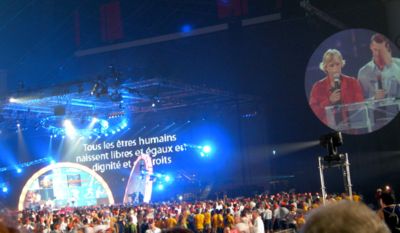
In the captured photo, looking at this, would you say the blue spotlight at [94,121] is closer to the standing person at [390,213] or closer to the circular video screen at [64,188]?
the circular video screen at [64,188]

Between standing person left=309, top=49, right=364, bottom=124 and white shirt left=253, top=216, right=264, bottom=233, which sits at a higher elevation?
standing person left=309, top=49, right=364, bottom=124

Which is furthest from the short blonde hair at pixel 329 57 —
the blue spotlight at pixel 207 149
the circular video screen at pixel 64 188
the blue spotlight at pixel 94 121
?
the circular video screen at pixel 64 188

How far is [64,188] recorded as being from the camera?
2467 centimetres

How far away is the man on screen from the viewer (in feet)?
57.2

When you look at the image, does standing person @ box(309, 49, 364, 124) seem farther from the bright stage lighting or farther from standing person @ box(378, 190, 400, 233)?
standing person @ box(378, 190, 400, 233)

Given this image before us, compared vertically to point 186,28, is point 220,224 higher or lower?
lower

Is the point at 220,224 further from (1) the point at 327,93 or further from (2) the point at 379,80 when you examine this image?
(2) the point at 379,80

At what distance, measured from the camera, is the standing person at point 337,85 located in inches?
716

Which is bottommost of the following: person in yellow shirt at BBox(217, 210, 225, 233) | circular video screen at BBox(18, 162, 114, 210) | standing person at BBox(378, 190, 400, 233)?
person in yellow shirt at BBox(217, 210, 225, 233)


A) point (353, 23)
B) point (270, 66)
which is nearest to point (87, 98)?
point (270, 66)

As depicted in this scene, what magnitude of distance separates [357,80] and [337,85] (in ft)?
2.29

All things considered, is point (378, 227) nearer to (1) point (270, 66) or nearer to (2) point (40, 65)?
(1) point (270, 66)

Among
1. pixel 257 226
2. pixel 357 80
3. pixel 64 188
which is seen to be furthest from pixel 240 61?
pixel 257 226

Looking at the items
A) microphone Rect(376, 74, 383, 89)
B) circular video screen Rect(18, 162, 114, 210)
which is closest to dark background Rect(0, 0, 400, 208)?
microphone Rect(376, 74, 383, 89)
